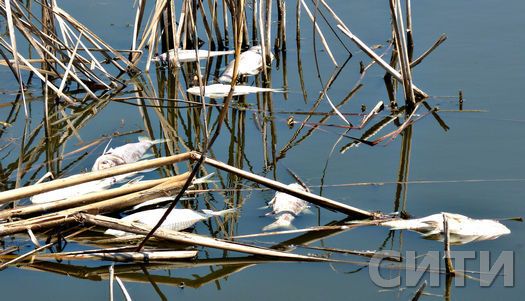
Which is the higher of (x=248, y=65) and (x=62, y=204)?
(x=248, y=65)

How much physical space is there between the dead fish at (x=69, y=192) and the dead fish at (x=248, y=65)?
1.22 m

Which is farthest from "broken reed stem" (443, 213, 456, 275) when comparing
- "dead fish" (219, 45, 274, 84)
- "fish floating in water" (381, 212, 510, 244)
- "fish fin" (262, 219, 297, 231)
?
"dead fish" (219, 45, 274, 84)

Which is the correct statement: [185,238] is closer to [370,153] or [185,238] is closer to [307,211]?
[307,211]

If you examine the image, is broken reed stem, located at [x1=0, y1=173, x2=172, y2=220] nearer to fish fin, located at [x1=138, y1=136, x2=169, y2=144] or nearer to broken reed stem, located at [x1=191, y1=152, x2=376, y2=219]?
broken reed stem, located at [x1=191, y1=152, x2=376, y2=219]

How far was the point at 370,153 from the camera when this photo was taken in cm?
328

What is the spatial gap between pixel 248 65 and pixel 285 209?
5.08 feet

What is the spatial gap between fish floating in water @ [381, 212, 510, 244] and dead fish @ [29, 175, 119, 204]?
107 cm

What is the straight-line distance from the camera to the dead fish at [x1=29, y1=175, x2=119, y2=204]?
287cm

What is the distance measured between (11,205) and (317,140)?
128cm

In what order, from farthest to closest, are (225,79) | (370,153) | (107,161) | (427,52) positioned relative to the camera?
(225,79), (427,52), (370,153), (107,161)

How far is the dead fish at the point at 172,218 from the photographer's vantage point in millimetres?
2664

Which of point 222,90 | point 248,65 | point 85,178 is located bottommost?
point 85,178

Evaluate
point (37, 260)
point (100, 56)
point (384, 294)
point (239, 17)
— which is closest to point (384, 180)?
point (384, 294)

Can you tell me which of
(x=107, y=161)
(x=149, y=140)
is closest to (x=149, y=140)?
(x=149, y=140)
